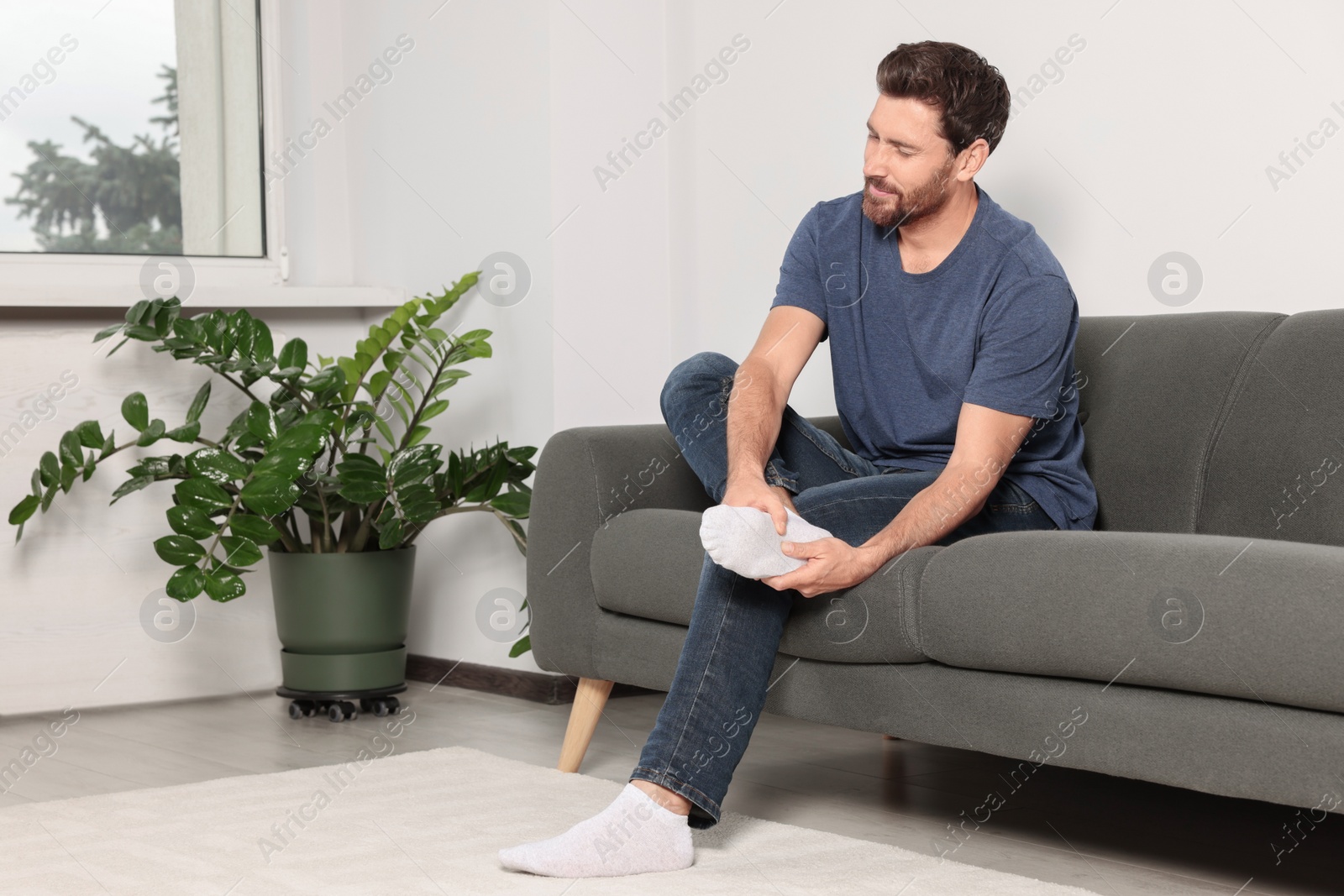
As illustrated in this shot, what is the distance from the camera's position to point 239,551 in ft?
8.64

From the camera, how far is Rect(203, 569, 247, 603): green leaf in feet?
8.51

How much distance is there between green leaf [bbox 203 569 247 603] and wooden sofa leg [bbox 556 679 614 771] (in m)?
0.72

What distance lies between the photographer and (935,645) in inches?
66.5

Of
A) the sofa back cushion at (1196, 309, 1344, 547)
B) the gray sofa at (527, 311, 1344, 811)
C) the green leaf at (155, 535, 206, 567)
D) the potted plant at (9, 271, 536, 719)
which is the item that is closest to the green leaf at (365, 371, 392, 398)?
the potted plant at (9, 271, 536, 719)

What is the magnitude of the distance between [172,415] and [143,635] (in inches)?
19.4

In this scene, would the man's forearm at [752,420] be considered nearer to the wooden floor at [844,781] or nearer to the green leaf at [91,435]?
the wooden floor at [844,781]

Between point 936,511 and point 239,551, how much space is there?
1409mm

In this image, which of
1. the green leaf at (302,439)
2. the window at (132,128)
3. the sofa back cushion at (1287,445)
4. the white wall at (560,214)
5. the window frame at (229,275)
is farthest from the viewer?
the window at (132,128)

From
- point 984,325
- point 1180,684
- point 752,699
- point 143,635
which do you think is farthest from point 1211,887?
point 143,635

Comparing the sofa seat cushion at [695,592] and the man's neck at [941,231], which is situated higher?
the man's neck at [941,231]

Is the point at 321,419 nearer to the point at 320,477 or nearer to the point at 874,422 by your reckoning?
the point at 320,477

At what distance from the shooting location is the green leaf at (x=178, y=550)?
8.64 feet

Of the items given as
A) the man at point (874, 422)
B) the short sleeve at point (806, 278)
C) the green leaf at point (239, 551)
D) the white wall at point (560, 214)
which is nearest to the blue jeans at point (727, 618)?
the man at point (874, 422)

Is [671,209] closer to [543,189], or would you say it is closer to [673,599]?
[543,189]
